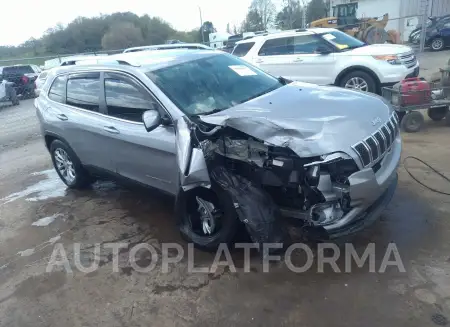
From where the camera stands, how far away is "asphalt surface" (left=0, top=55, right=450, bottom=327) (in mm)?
2789

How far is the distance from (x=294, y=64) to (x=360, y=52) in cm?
151

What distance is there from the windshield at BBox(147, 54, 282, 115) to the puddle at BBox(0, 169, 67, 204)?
9.24ft

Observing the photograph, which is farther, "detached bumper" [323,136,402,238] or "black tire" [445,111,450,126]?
"black tire" [445,111,450,126]

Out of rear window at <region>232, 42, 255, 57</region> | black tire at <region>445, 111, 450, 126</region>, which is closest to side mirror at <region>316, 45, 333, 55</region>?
rear window at <region>232, 42, 255, 57</region>

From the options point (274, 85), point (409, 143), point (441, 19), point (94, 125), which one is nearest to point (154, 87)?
point (94, 125)

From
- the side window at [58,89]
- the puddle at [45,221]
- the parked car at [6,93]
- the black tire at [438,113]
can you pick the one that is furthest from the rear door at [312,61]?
the parked car at [6,93]

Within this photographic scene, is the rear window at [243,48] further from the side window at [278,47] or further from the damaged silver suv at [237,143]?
the damaged silver suv at [237,143]

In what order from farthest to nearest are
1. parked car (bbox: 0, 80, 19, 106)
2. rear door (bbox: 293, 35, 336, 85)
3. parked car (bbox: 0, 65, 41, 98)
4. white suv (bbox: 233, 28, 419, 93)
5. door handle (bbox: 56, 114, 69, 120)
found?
1. parked car (bbox: 0, 65, 41, 98)
2. parked car (bbox: 0, 80, 19, 106)
3. rear door (bbox: 293, 35, 336, 85)
4. white suv (bbox: 233, 28, 419, 93)
5. door handle (bbox: 56, 114, 69, 120)

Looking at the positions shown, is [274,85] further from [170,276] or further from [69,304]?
[69,304]

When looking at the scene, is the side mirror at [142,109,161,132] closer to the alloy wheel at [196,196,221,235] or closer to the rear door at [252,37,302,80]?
the alloy wheel at [196,196,221,235]

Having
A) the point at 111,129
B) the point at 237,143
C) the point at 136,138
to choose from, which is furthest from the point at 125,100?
the point at 237,143

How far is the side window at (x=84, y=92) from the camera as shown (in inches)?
177

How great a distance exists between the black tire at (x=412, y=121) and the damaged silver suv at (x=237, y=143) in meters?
3.12

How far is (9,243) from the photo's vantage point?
433cm
